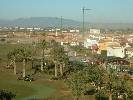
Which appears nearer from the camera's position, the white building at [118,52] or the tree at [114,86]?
the tree at [114,86]

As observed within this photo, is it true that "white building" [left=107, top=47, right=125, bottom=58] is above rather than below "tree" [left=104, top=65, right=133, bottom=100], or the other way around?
below

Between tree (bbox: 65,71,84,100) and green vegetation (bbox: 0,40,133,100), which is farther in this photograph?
tree (bbox: 65,71,84,100)

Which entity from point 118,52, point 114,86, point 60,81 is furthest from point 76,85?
point 118,52

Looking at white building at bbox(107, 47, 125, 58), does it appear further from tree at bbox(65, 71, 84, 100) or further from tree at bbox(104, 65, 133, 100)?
tree at bbox(104, 65, 133, 100)

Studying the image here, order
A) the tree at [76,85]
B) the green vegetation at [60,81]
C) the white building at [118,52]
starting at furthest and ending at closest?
1. the white building at [118,52]
2. the tree at [76,85]
3. the green vegetation at [60,81]

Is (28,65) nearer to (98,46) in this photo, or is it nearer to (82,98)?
(82,98)

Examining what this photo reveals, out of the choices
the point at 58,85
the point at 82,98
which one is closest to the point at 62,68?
the point at 58,85

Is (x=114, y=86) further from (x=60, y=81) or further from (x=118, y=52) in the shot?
(x=118, y=52)

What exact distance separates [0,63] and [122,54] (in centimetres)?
5877

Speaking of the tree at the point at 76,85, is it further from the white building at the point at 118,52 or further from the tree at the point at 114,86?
the white building at the point at 118,52

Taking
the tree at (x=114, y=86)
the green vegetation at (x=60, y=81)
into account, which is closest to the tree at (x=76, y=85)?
the green vegetation at (x=60, y=81)

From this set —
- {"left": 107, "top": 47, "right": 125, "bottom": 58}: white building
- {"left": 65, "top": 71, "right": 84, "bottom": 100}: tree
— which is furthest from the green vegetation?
{"left": 107, "top": 47, "right": 125, "bottom": 58}: white building

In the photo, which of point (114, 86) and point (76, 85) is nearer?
point (114, 86)

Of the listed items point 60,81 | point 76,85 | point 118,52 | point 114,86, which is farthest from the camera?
point 118,52
